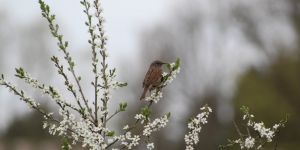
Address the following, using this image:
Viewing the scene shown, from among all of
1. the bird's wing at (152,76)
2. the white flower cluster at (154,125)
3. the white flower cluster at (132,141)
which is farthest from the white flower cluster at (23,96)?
the bird's wing at (152,76)

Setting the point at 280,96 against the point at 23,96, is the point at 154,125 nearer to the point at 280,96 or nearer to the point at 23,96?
the point at 23,96

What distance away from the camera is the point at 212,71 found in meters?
29.4

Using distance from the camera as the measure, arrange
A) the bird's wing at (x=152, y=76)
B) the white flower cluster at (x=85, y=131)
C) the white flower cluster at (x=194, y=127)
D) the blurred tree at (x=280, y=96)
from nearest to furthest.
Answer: the white flower cluster at (x=85, y=131), the white flower cluster at (x=194, y=127), the bird's wing at (x=152, y=76), the blurred tree at (x=280, y=96)

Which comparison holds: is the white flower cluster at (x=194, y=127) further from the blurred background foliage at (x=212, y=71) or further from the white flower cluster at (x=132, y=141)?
the blurred background foliage at (x=212, y=71)

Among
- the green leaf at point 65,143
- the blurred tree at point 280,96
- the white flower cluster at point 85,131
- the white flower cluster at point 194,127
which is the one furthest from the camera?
the blurred tree at point 280,96

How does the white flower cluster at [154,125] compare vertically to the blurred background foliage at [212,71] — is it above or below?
below

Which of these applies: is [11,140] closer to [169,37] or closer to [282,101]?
[169,37]

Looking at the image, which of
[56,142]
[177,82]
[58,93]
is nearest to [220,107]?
[177,82]

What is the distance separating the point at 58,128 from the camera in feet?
13.8

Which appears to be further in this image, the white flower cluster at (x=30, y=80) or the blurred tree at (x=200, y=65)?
the blurred tree at (x=200, y=65)

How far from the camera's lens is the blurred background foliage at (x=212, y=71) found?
871 inches

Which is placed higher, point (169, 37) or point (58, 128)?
point (169, 37)

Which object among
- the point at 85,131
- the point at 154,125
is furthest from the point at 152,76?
the point at 85,131

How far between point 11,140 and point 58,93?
29.8 metres
